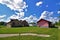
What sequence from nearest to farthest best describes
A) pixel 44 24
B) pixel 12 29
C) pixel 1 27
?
pixel 1 27 → pixel 12 29 → pixel 44 24

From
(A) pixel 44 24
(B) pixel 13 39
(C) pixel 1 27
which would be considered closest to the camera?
(B) pixel 13 39

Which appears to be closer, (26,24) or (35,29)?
(26,24)

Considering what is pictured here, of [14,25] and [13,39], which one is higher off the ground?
[14,25]

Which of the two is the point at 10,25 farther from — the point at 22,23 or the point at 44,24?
the point at 44,24

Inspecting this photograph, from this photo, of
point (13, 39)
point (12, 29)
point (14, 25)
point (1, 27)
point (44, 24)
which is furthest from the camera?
point (44, 24)

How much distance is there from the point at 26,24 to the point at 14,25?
8.80 ft

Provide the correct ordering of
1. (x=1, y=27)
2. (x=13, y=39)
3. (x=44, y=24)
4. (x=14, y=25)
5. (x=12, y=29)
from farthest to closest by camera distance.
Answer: (x=44, y=24), (x=14, y=25), (x=12, y=29), (x=1, y=27), (x=13, y=39)

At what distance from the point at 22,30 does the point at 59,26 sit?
7360mm

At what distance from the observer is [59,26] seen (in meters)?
22.8

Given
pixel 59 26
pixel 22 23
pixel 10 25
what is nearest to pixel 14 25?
pixel 10 25

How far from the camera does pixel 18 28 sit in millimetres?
16938

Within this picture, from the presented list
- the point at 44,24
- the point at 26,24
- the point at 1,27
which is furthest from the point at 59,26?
the point at 1,27

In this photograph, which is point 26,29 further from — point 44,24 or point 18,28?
point 44,24

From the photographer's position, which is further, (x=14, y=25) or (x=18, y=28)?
(x=14, y=25)
